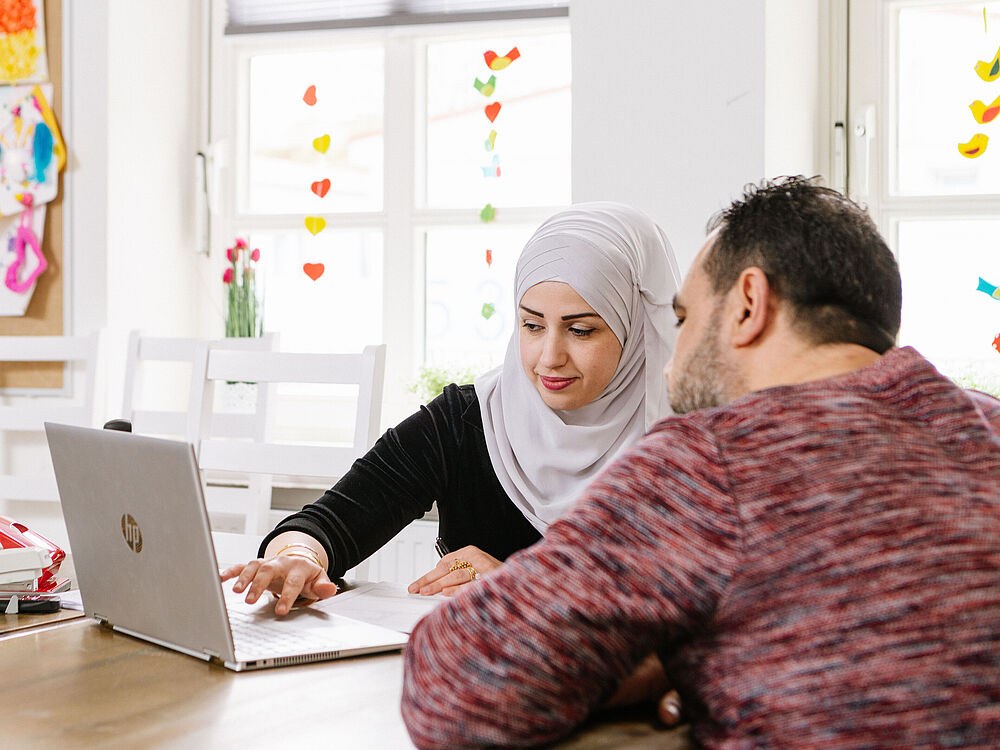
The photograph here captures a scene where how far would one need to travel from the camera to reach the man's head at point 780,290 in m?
0.75

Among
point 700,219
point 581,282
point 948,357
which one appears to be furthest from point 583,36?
point 948,357

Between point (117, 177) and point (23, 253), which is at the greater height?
point (117, 177)

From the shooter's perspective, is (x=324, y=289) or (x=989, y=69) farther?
(x=324, y=289)

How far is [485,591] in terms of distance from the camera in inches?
25.2

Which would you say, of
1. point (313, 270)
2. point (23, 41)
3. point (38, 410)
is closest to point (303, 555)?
point (38, 410)

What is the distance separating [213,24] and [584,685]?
2929 mm

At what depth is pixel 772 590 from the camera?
59 centimetres

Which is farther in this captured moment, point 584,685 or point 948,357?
point 948,357

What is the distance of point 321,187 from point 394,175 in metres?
0.24

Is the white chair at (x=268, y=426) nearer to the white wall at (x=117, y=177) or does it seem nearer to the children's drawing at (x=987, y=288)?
the white wall at (x=117, y=177)

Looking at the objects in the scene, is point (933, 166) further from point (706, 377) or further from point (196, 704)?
point (196, 704)

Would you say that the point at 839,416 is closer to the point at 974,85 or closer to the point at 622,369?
the point at 622,369

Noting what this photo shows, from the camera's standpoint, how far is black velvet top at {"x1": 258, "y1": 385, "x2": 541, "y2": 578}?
1.57 m

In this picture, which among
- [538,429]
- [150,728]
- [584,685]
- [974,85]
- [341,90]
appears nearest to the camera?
[584,685]
